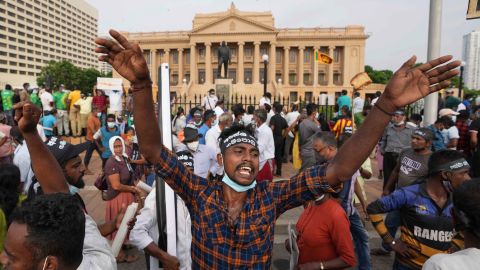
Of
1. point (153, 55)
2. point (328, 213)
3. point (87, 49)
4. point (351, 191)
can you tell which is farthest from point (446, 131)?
point (87, 49)

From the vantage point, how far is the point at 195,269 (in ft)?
6.63

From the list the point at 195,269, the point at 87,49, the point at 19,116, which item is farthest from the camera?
the point at 87,49

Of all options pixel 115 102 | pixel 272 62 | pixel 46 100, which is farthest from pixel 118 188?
pixel 272 62

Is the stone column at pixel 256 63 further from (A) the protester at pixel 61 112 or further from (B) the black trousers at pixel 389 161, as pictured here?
(B) the black trousers at pixel 389 161

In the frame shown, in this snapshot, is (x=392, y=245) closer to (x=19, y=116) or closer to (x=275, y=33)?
(x=19, y=116)

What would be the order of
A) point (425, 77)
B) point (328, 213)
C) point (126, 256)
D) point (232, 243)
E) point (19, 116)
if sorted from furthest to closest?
point (126, 256), point (328, 213), point (19, 116), point (232, 243), point (425, 77)

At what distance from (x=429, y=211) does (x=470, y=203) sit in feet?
3.36

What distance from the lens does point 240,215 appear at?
1914 millimetres

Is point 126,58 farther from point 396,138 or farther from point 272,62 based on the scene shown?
point 272,62

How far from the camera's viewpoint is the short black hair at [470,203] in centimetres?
165

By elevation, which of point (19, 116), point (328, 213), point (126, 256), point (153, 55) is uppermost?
point (153, 55)

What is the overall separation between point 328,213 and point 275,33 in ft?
A: 212

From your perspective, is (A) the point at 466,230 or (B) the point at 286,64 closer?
(A) the point at 466,230

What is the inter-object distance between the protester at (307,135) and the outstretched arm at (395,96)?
411cm
